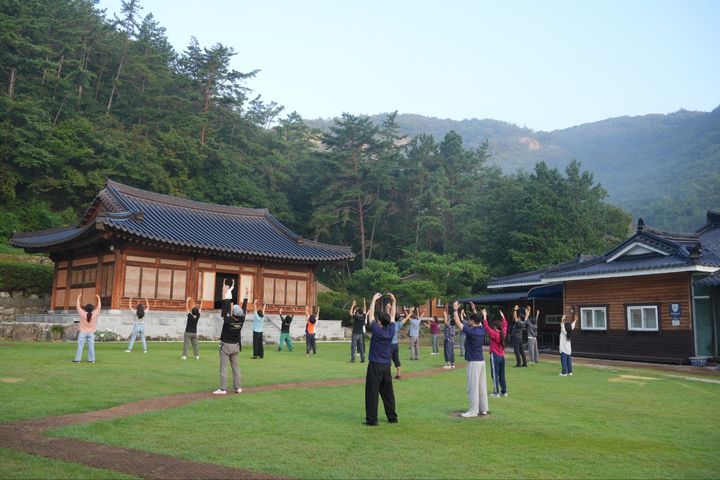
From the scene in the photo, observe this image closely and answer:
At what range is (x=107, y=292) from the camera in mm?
28297

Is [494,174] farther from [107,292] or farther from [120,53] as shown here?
[107,292]

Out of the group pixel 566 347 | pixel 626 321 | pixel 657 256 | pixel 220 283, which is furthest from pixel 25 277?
pixel 657 256

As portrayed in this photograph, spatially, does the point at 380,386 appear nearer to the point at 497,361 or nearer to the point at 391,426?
the point at 391,426

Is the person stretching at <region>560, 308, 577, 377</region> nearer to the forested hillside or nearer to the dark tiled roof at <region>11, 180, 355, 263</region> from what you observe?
the dark tiled roof at <region>11, 180, 355, 263</region>

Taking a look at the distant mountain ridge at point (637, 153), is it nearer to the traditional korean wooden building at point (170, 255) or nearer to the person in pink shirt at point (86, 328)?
the traditional korean wooden building at point (170, 255)

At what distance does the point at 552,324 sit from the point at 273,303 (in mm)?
16232

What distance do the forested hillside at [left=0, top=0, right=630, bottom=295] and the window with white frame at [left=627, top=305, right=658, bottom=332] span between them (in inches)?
673

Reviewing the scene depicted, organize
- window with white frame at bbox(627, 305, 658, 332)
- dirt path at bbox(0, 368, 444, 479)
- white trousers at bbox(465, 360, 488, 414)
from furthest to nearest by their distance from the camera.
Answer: window with white frame at bbox(627, 305, 658, 332), white trousers at bbox(465, 360, 488, 414), dirt path at bbox(0, 368, 444, 479)

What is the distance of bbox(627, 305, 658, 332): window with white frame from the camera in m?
23.6

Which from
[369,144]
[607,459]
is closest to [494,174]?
[369,144]

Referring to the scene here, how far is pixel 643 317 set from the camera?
946 inches

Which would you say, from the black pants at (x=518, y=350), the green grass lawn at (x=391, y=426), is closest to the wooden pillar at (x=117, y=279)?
the green grass lawn at (x=391, y=426)

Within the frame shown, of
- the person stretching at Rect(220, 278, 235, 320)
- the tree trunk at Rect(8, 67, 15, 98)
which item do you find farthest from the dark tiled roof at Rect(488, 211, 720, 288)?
the tree trunk at Rect(8, 67, 15, 98)

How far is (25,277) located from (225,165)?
23952mm
